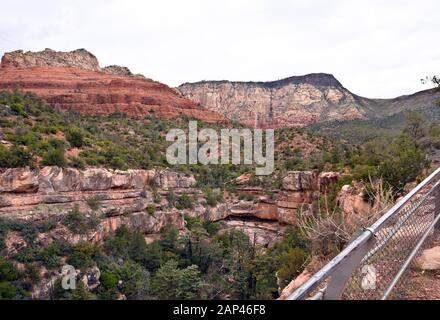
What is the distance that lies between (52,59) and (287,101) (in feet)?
176

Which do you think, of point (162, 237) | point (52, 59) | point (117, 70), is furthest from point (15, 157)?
point (117, 70)

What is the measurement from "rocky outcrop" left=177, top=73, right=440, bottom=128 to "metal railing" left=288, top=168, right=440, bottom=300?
60832mm

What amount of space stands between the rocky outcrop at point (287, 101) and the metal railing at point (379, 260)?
200ft

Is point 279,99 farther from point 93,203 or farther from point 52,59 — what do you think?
Answer: point 93,203

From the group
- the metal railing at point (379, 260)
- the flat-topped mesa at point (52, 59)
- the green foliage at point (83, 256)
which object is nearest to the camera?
the metal railing at point (379, 260)

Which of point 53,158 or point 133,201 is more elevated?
point 53,158

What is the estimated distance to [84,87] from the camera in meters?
53.6

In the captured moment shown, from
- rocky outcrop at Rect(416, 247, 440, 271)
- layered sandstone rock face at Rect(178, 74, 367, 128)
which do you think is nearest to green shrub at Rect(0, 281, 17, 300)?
rocky outcrop at Rect(416, 247, 440, 271)

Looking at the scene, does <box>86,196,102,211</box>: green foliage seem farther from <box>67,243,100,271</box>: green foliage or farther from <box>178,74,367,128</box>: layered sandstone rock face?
<box>178,74,367,128</box>: layered sandstone rock face

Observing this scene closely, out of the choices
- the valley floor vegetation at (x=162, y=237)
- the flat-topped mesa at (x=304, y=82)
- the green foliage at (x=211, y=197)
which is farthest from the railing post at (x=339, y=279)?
the flat-topped mesa at (x=304, y=82)

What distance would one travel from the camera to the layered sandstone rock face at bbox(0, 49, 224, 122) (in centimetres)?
5053

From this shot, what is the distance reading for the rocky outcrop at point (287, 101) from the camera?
68.6m

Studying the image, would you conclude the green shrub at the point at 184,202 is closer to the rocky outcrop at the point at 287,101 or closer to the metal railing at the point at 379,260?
the metal railing at the point at 379,260
